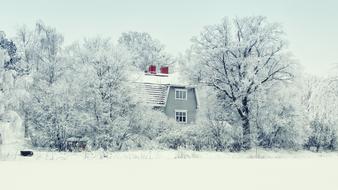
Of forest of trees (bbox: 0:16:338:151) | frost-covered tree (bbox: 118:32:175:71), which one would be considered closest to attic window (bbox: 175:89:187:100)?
forest of trees (bbox: 0:16:338:151)

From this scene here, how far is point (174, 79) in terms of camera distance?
154ft

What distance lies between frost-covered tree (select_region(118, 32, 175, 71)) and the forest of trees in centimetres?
3157

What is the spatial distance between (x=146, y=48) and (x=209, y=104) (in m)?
38.4

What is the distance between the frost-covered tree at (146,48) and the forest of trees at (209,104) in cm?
3157

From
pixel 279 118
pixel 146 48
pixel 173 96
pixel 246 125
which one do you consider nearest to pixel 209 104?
pixel 246 125

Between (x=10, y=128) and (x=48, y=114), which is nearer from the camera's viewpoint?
(x=10, y=128)

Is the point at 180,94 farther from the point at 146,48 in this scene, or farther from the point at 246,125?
the point at 146,48

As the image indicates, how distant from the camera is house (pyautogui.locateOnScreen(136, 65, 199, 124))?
1754 inches

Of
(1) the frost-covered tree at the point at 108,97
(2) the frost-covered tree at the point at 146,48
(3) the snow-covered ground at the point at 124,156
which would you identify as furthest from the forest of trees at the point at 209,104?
(2) the frost-covered tree at the point at 146,48

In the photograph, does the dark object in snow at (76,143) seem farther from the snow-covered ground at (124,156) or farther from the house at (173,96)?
the house at (173,96)

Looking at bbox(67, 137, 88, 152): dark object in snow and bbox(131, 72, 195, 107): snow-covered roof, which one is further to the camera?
bbox(131, 72, 195, 107): snow-covered roof

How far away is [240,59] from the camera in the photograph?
124 feet

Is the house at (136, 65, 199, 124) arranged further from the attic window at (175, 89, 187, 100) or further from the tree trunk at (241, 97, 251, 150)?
the tree trunk at (241, 97, 251, 150)

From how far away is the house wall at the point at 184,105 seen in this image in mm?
45500
